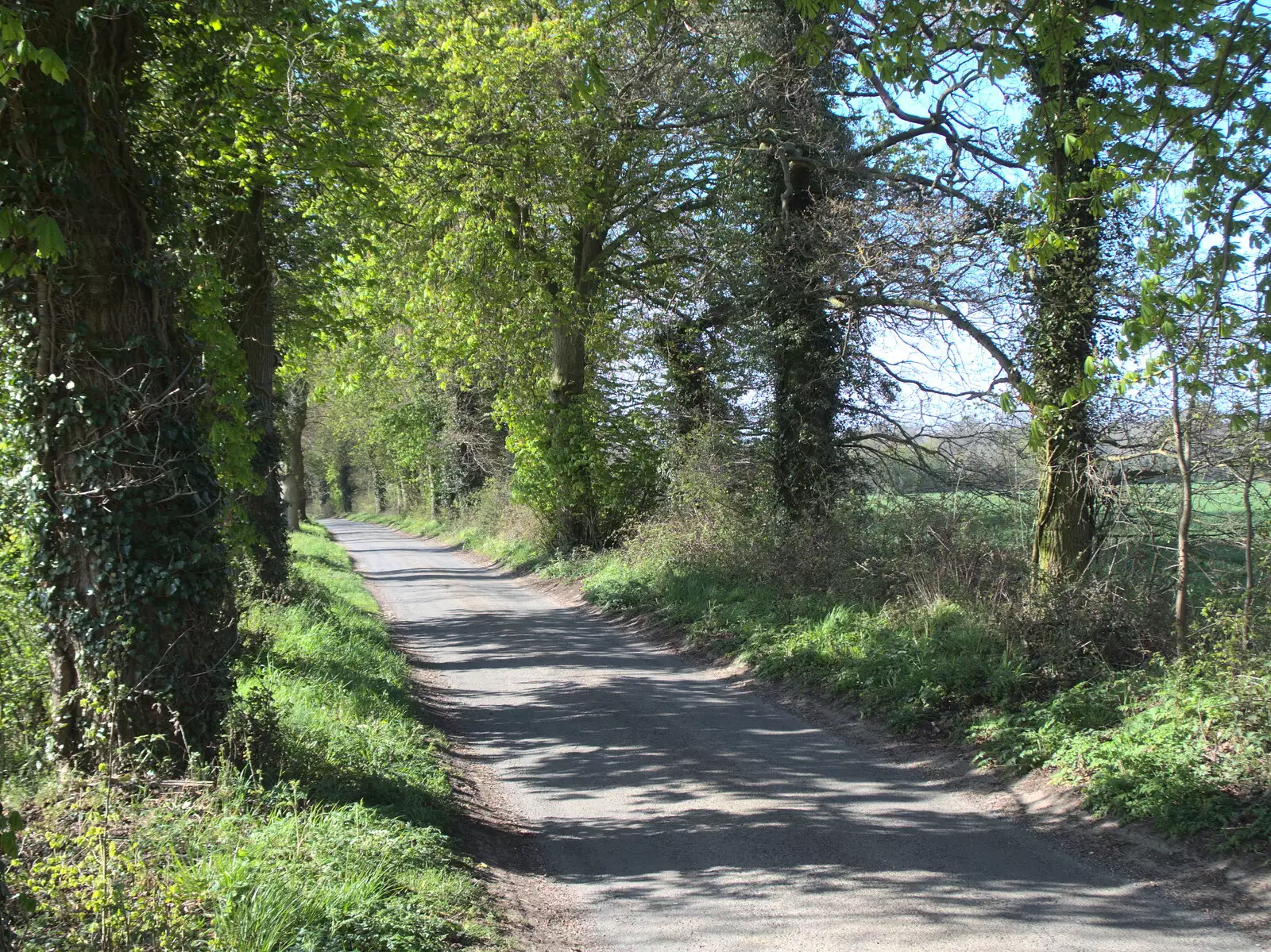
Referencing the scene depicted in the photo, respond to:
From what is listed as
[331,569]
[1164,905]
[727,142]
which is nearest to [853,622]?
[1164,905]

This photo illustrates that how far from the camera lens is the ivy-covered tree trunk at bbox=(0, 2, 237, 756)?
5289 millimetres

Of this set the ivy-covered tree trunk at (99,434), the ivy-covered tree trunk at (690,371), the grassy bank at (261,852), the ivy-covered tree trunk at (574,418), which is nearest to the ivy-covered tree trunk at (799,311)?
the ivy-covered tree trunk at (690,371)

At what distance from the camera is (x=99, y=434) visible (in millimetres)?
5375

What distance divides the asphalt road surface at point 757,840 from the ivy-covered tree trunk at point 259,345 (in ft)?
12.6

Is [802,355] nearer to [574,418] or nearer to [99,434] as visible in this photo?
[574,418]

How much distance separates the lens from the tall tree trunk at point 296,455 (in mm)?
29856

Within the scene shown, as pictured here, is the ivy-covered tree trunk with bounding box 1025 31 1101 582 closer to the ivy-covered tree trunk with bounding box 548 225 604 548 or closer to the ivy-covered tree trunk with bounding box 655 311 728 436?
the ivy-covered tree trunk with bounding box 655 311 728 436

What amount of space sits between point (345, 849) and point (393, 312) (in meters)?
16.6

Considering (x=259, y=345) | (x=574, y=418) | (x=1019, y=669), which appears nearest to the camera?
(x=1019, y=669)

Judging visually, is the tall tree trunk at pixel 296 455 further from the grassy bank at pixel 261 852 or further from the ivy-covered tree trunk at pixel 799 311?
the grassy bank at pixel 261 852

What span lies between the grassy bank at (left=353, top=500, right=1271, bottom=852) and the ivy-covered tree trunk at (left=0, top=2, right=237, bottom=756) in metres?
6.05

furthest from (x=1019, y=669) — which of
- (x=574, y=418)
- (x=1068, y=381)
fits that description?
(x=574, y=418)

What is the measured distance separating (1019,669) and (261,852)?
20.6ft

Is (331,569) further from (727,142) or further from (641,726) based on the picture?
(641,726)
